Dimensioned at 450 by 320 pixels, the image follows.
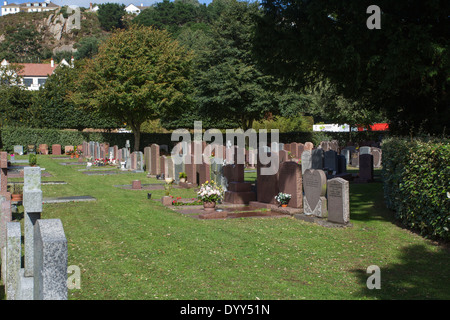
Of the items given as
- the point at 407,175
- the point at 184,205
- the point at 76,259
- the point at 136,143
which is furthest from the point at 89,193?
the point at 136,143

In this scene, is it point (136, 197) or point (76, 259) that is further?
point (136, 197)

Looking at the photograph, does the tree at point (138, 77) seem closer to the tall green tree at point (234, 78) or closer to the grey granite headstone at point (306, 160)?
the tall green tree at point (234, 78)

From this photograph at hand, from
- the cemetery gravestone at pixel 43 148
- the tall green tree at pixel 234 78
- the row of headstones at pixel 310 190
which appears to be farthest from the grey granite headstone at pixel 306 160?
the cemetery gravestone at pixel 43 148

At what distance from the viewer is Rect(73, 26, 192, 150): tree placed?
36562mm

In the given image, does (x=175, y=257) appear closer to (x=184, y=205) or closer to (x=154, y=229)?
(x=154, y=229)

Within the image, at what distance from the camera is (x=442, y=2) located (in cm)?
1293

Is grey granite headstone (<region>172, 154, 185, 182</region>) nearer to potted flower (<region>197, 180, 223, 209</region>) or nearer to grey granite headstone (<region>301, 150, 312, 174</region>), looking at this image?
grey granite headstone (<region>301, 150, 312, 174</region>)

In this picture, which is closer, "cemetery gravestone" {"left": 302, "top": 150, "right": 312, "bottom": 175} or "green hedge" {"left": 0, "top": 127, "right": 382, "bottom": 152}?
"cemetery gravestone" {"left": 302, "top": 150, "right": 312, "bottom": 175}

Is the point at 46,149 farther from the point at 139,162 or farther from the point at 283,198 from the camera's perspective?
the point at 283,198

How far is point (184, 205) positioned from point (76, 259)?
679cm

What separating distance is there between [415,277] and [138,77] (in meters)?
31.4

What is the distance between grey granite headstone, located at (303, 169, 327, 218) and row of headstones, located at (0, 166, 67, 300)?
796 cm

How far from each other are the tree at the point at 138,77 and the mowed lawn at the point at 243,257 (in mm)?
22989

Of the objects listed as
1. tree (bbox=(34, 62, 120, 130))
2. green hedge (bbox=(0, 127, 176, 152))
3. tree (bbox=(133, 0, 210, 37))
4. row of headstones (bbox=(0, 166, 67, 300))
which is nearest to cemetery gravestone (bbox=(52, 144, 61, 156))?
green hedge (bbox=(0, 127, 176, 152))
